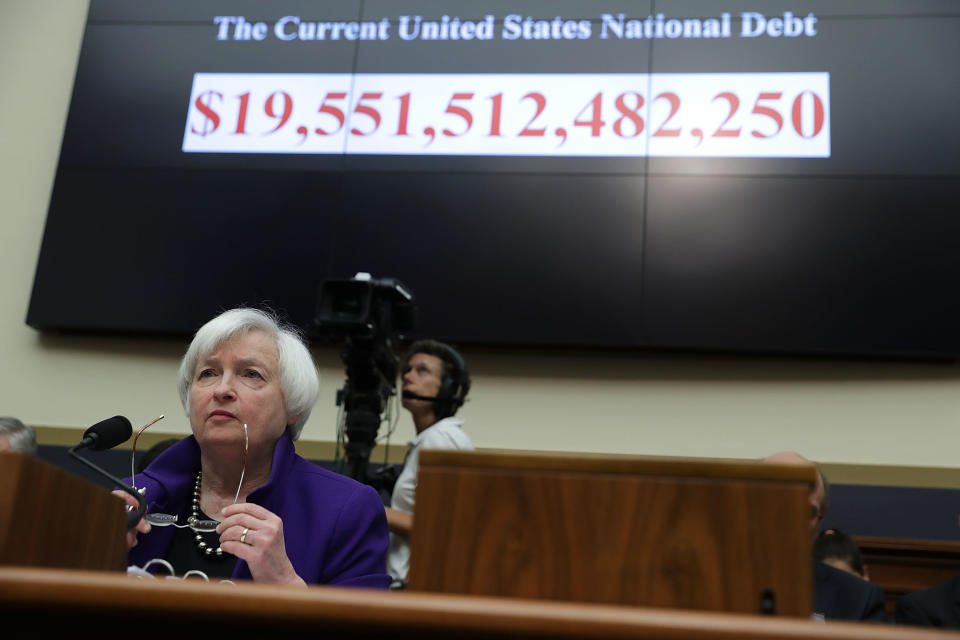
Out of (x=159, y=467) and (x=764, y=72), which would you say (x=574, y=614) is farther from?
(x=764, y=72)

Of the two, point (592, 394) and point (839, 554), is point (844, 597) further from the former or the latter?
point (592, 394)

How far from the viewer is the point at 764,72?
3.97 meters

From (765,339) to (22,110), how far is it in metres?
Answer: 3.55

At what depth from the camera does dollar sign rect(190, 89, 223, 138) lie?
Result: 167 inches

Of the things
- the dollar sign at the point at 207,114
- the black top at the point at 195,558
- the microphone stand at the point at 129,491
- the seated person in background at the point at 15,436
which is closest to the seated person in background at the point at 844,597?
the black top at the point at 195,558

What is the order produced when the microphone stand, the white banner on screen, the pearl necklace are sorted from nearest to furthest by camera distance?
1. the microphone stand
2. the pearl necklace
3. the white banner on screen

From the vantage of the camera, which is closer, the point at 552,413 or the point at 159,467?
the point at 159,467

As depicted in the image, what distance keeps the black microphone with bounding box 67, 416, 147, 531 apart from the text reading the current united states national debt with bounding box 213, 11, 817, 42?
307 centimetres

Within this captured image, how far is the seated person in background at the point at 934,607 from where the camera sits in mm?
2668

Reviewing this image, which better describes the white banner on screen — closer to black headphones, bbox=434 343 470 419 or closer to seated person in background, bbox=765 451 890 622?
black headphones, bbox=434 343 470 419

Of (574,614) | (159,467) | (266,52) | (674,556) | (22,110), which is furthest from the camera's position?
(22,110)

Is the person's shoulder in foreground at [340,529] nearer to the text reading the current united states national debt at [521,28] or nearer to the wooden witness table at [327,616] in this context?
the wooden witness table at [327,616]

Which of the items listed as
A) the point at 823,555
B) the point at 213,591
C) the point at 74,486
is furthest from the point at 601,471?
the point at 823,555

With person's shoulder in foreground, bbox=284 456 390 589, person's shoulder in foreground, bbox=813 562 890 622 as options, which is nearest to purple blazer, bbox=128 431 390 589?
person's shoulder in foreground, bbox=284 456 390 589
